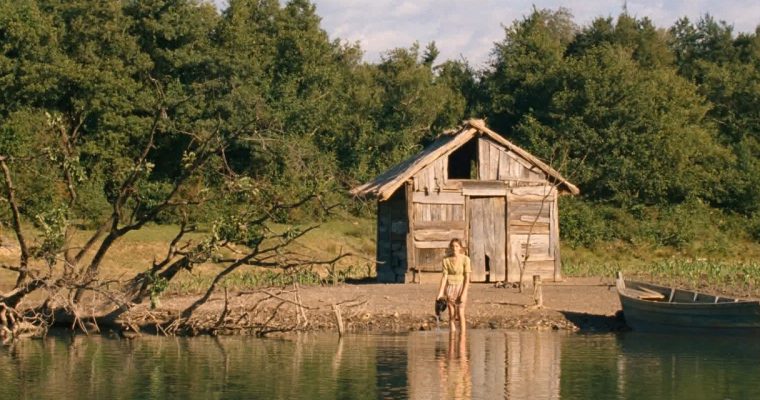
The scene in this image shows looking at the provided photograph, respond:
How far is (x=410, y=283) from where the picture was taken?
30.1 metres

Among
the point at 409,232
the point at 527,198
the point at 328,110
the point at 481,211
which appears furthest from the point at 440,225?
the point at 328,110

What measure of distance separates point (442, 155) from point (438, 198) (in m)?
0.99

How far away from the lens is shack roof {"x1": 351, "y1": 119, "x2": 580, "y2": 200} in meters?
29.8

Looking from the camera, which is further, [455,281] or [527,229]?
[527,229]

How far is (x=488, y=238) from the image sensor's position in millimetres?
30969

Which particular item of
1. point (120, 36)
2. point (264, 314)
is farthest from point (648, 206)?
point (264, 314)

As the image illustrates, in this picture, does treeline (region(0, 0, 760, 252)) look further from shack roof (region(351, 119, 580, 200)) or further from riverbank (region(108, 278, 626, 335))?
riverbank (region(108, 278, 626, 335))

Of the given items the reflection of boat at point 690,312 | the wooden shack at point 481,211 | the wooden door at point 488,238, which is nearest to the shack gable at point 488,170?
the wooden shack at point 481,211

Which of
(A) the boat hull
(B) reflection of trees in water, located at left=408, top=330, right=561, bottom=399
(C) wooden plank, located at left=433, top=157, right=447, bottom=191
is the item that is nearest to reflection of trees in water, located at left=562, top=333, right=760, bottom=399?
(A) the boat hull

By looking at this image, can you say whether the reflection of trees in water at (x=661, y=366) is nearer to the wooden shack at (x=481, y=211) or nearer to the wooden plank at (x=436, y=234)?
the wooden shack at (x=481, y=211)

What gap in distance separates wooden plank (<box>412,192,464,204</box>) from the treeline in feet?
22.2

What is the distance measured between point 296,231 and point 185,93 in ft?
67.0

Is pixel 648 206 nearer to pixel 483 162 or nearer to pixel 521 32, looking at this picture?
pixel 521 32

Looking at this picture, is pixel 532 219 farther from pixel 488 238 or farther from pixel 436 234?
pixel 436 234
